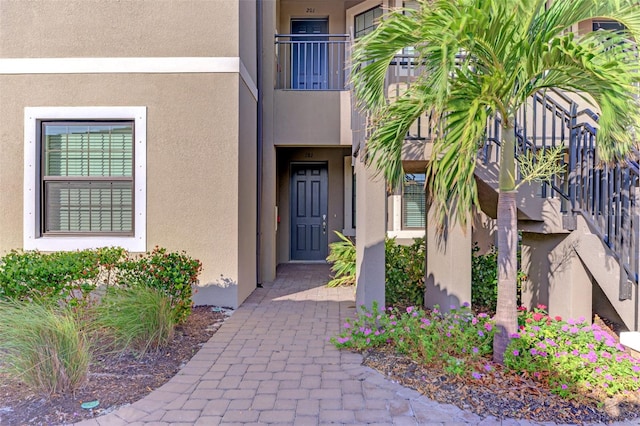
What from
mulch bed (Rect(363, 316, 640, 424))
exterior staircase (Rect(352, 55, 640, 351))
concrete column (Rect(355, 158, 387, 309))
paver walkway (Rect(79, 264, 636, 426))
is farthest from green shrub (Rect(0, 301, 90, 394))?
exterior staircase (Rect(352, 55, 640, 351))

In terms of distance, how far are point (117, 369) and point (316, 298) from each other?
3.24 meters

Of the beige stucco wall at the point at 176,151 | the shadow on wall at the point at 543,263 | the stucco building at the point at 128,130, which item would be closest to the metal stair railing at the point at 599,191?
the shadow on wall at the point at 543,263

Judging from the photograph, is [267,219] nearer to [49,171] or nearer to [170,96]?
[170,96]

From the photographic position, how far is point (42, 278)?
13.0 ft

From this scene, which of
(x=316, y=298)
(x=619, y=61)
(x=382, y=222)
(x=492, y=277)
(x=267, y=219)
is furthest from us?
(x=267, y=219)

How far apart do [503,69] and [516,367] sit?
238cm

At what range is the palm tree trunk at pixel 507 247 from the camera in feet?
10.8

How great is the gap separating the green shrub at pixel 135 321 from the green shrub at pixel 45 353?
20.9 inches

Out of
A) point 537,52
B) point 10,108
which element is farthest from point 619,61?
point 10,108

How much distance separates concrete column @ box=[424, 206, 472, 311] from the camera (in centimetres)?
448

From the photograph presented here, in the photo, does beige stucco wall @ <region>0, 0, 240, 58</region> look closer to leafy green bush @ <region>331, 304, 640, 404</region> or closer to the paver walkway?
the paver walkway

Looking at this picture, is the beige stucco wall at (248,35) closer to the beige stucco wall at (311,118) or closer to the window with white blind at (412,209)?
the beige stucco wall at (311,118)

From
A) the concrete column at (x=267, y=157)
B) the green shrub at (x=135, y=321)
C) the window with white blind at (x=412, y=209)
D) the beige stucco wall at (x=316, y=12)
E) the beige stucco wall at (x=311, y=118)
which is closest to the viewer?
the green shrub at (x=135, y=321)

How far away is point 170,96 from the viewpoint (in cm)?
548
